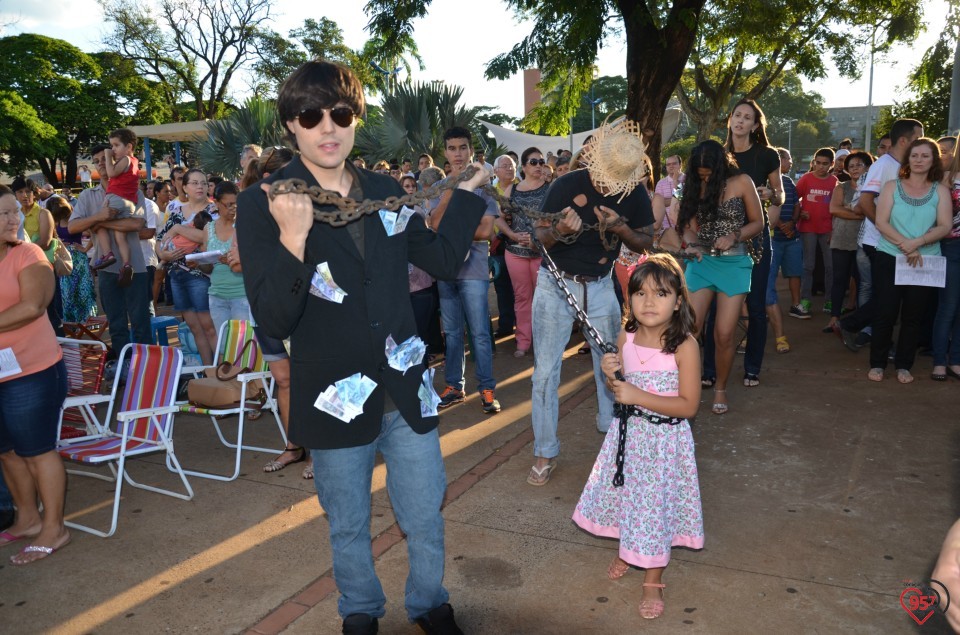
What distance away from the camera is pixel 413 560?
288cm

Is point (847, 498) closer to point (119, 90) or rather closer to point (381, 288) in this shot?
point (381, 288)

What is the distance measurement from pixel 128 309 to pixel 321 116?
5.84m

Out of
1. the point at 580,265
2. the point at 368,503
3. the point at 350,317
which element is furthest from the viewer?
the point at 580,265

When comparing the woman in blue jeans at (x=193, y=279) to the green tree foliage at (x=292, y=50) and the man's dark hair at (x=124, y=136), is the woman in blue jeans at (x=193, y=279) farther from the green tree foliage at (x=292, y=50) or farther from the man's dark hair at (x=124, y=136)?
the green tree foliage at (x=292, y=50)

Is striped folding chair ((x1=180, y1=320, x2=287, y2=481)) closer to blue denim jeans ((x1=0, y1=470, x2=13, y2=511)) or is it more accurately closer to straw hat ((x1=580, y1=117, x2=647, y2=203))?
blue denim jeans ((x1=0, y1=470, x2=13, y2=511))

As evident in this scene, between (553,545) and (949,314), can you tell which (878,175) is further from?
(553,545)

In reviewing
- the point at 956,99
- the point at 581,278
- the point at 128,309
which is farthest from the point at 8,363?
the point at 956,99

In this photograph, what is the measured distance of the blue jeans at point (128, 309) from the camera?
7.32 m

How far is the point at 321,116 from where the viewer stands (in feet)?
8.04

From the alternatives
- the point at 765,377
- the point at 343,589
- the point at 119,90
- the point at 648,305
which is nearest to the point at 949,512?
the point at 648,305

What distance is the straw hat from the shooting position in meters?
4.28

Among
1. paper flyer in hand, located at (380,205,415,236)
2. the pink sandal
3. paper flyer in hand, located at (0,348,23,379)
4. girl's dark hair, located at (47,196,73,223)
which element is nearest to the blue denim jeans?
paper flyer in hand, located at (0,348,23,379)

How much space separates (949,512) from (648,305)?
2.24m

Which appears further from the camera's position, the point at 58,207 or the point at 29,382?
the point at 58,207
